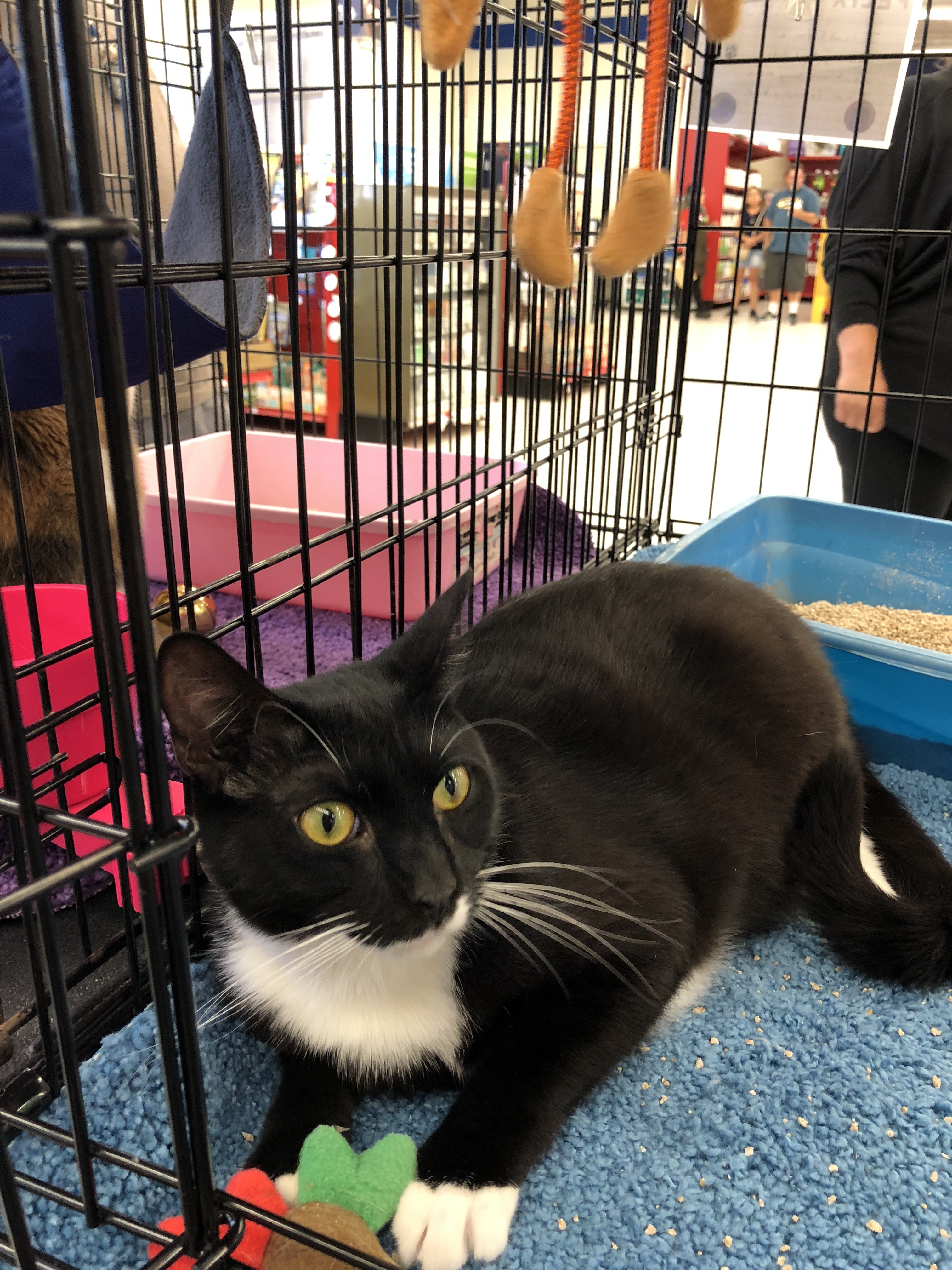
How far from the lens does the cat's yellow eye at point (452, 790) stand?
73 cm

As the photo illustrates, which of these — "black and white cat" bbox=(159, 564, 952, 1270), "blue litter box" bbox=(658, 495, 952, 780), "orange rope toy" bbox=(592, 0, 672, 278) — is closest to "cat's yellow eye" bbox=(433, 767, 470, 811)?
"black and white cat" bbox=(159, 564, 952, 1270)

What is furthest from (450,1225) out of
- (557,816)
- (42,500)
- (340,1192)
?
(42,500)

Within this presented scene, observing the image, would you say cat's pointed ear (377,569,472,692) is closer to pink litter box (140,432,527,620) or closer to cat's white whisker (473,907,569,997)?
cat's white whisker (473,907,569,997)

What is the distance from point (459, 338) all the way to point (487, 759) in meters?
0.91

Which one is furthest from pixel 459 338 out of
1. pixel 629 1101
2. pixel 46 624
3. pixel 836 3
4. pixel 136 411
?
pixel 629 1101

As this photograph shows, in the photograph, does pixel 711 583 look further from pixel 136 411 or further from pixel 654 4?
pixel 136 411

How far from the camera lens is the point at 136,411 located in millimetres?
1564

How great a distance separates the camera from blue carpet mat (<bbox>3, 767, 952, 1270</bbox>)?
0.70m

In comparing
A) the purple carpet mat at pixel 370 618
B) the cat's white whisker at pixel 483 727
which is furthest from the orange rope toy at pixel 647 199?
the purple carpet mat at pixel 370 618

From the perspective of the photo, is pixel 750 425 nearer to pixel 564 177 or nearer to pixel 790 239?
pixel 790 239

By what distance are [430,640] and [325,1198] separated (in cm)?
42

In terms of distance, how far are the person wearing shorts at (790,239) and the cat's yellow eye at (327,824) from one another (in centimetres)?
160

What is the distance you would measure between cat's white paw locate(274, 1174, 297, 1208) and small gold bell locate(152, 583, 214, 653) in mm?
536

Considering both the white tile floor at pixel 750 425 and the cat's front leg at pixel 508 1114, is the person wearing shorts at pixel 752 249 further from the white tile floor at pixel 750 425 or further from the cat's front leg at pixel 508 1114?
the cat's front leg at pixel 508 1114
